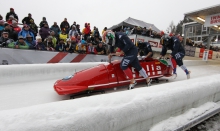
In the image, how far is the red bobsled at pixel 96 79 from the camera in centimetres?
255

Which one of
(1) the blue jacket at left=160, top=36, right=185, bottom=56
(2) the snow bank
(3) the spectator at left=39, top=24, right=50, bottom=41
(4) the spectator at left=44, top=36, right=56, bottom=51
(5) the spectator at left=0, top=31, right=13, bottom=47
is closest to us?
(2) the snow bank

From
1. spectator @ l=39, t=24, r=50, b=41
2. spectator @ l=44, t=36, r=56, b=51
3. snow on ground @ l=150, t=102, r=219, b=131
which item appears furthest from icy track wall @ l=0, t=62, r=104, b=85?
spectator @ l=39, t=24, r=50, b=41

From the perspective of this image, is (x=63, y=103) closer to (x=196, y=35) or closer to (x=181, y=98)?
(x=181, y=98)

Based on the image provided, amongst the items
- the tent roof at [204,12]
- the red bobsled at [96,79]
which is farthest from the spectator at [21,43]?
the tent roof at [204,12]

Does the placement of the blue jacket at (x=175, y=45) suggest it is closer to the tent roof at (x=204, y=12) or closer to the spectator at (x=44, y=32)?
the spectator at (x=44, y=32)

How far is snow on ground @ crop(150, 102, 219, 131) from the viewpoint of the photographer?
66.0 inches

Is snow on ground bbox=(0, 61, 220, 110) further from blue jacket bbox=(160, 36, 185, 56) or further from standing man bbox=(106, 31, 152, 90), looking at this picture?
blue jacket bbox=(160, 36, 185, 56)

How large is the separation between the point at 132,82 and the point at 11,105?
6.92 ft

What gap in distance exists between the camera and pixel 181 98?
1866 millimetres

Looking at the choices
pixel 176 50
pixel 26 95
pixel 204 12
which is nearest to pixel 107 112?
pixel 26 95

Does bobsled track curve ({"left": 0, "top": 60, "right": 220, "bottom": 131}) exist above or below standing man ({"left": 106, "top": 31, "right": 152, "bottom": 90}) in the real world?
below

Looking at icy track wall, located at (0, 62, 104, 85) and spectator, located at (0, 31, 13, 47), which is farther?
spectator, located at (0, 31, 13, 47)

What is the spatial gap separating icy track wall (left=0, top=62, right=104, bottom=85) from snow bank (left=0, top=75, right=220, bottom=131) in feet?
8.03

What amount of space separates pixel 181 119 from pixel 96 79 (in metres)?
1.48
